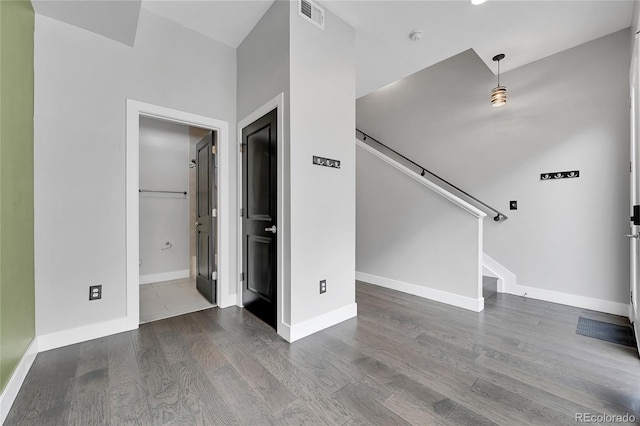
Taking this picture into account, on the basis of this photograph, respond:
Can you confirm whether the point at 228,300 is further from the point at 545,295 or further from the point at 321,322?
the point at 545,295

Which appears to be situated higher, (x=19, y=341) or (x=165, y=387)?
(x=19, y=341)

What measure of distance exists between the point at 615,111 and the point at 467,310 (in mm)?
2717

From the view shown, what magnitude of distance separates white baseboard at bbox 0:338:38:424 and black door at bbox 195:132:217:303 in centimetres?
149

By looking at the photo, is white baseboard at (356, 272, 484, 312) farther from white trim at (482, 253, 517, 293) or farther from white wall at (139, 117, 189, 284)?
white wall at (139, 117, 189, 284)

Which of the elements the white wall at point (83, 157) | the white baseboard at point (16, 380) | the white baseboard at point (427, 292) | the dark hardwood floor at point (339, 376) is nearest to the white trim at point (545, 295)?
the dark hardwood floor at point (339, 376)

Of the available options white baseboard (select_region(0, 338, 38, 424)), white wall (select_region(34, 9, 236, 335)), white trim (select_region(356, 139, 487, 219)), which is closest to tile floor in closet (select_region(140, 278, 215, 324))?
white wall (select_region(34, 9, 236, 335))

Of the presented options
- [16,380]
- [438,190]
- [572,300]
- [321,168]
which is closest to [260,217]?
[321,168]

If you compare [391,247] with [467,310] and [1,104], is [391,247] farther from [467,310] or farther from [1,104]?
[1,104]

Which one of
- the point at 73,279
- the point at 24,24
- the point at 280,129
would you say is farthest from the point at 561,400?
the point at 24,24

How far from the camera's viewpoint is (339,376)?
71.2 inches

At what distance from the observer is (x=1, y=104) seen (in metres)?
1.53

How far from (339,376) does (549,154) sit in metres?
3.63

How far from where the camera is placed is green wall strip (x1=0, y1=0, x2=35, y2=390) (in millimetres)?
1545

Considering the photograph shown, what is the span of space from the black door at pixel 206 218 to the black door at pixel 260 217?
41 centimetres
